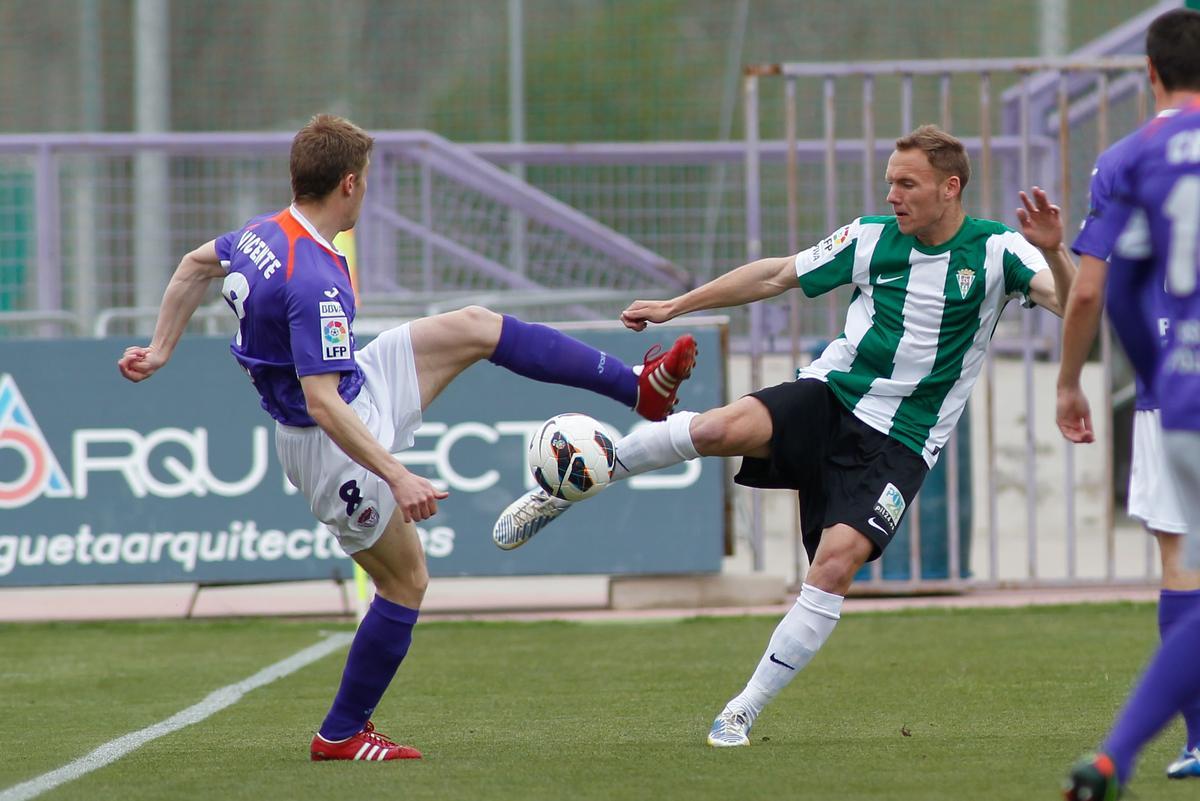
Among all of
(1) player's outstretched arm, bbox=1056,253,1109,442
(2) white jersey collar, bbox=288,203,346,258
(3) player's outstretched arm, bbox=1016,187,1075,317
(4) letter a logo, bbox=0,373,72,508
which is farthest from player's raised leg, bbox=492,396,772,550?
(4) letter a logo, bbox=0,373,72,508

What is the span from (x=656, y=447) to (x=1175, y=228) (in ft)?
7.02

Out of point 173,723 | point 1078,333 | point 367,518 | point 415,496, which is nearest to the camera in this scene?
point 1078,333

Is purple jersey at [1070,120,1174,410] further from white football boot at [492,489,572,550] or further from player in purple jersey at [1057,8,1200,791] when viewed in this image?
white football boot at [492,489,572,550]

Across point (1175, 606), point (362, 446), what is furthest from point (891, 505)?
point (362, 446)

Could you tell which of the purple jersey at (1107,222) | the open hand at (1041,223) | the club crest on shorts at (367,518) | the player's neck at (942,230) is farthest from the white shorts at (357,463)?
the purple jersey at (1107,222)

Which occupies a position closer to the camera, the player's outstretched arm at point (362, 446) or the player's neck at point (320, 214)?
the player's outstretched arm at point (362, 446)

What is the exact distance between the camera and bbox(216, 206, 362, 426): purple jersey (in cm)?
508

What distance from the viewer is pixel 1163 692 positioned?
13.3 ft

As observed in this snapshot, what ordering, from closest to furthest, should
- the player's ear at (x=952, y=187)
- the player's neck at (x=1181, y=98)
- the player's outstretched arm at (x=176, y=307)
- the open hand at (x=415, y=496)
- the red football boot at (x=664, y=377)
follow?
1. the player's neck at (x=1181, y=98)
2. the open hand at (x=415, y=496)
3. the player's outstretched arm at (x=176, y=307)
4. the red football boot at (x=664, y=377)
5. the player's ear at (x=952, y=187)

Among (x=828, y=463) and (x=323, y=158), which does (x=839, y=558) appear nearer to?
(x=828, y=463)

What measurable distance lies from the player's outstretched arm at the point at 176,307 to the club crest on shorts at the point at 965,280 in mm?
2429

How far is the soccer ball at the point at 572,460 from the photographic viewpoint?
5.71 metres

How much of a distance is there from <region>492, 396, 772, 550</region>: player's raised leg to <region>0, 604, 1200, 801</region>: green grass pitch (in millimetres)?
743

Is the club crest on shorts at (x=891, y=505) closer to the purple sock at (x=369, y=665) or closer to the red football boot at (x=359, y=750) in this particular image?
the purple sock at (x=369, y=665)
